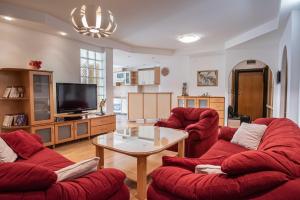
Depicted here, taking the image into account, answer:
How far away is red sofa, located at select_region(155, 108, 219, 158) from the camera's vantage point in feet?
A: 10.6

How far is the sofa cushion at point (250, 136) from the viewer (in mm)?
2494

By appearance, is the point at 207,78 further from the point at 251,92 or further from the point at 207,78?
the point at 251,92

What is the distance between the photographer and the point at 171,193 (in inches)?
51.0

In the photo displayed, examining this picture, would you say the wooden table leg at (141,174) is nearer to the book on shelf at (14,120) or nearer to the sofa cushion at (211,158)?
the sofa cushion at (211,158)

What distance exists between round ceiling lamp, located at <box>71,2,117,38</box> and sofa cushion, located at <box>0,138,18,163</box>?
1516 millimetres

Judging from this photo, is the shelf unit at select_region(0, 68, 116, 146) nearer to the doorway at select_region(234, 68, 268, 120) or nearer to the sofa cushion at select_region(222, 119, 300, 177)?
the sofa cushion at select_region(222, 119, 300, 177)

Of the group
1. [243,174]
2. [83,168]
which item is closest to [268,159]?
[243,174]

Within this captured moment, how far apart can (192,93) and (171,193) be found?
20.3ft

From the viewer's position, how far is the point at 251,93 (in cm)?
739

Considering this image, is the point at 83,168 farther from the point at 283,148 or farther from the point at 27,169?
the point at 283,148

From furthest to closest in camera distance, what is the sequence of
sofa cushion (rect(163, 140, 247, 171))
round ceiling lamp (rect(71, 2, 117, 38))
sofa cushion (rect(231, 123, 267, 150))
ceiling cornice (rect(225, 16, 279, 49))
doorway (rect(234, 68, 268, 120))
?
doorway (rect(234, 68, 268, 120)) → ceiling cornice (rect(225, 16, 279, 49)) → sofa cushion (rect(231, 123, 267, 150)) → round ceiling lamp (rect(71, 2, 117, 38)) → sofa cushion (rect(163, 140, 247, 171))

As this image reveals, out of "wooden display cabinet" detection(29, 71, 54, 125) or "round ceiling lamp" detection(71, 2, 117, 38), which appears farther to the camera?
"wooden display cabinet" detection(29, 71, 54, 125)

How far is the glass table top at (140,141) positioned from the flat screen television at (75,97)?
1920 mm

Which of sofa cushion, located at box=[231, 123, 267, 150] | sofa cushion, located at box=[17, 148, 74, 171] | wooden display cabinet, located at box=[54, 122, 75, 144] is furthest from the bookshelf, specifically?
sofa cushion, located at box=[231, 123, 267, 150]
